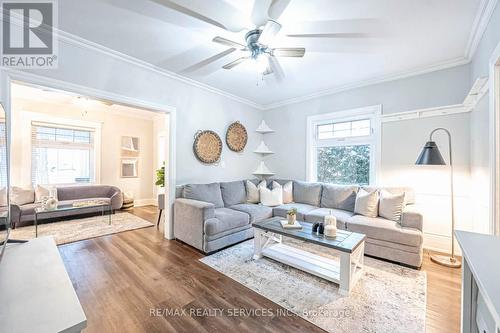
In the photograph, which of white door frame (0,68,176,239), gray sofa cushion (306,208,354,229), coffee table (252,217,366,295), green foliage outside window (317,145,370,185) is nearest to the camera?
coffee table (252,217,366,295)

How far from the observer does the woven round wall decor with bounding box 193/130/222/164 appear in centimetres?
378

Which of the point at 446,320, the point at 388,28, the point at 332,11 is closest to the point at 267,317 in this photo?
the point at 446,320

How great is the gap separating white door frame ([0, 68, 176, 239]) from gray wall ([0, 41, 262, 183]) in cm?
6

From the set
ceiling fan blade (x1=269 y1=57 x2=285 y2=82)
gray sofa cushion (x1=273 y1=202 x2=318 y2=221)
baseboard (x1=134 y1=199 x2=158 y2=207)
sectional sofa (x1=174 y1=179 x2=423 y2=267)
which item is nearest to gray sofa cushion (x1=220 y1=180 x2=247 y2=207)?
sectional sofa (x1=174 y1=179 x2=423 y2=267)

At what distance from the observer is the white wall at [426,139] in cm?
283

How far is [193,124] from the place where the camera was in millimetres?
3760

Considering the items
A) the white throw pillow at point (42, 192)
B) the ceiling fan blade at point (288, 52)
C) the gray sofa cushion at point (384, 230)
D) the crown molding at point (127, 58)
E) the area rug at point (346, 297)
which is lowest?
the area rug at point (346, 297)

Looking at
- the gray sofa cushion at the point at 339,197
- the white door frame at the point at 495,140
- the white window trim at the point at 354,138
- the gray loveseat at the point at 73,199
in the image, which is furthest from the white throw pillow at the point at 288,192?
the gray loveseat at the point at 73,199

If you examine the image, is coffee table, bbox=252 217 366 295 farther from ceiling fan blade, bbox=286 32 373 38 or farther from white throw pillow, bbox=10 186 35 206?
white throw pillow, bbox=10 186 35 206

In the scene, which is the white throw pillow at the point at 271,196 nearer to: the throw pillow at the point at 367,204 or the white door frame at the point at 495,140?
the throw pillow at the point at 367,204

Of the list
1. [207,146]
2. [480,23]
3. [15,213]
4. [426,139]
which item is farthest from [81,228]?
[480,23]

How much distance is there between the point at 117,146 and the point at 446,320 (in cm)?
669

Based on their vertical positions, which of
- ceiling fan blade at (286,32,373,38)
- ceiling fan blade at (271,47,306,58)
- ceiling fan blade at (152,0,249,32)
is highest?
ceiling fan blade at (286,32,373,38)

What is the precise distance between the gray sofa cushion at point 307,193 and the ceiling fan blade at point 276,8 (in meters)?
2.90
